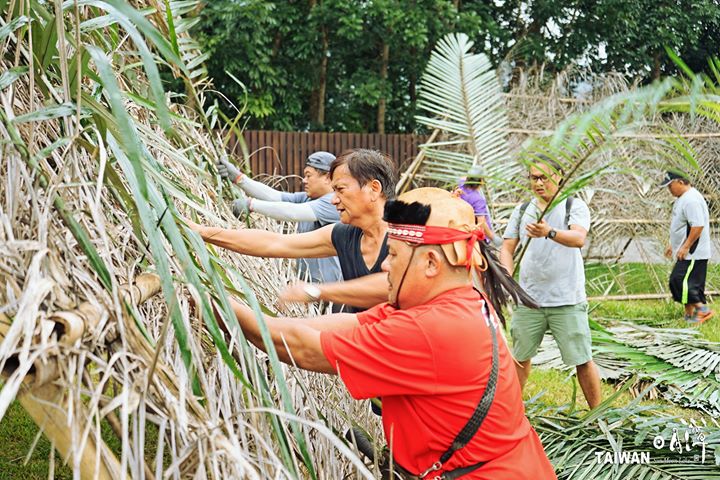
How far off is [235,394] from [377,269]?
134 centimetres

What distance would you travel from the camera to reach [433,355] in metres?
1.80

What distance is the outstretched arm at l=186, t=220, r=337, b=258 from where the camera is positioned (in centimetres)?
255

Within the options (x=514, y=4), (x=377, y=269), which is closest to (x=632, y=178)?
(x=377, y=269)

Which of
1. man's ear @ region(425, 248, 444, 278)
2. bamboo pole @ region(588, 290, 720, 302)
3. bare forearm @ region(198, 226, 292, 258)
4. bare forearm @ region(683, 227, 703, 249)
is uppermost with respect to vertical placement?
man's ear @ region(425, 248, 444, 278)

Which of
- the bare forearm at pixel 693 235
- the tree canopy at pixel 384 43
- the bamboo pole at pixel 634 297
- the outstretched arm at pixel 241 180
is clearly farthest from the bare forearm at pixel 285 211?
the tree canopy at pixel 384 43

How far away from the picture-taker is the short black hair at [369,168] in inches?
119

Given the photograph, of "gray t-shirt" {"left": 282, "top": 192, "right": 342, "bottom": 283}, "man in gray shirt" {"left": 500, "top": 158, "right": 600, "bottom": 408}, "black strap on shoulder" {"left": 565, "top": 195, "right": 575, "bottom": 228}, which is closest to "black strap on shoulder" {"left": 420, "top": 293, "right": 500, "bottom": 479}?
"gray t-shirt" {"left": 282, "top": 192, "right": 342, "bottom": 283}

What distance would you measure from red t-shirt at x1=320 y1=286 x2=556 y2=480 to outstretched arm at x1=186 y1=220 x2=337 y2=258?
74 cm

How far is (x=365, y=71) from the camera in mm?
15781

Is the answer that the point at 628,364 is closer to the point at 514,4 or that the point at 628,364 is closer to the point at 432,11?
the point at 432,11

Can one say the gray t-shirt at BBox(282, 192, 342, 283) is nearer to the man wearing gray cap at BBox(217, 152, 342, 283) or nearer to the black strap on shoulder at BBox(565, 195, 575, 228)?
the man wearing gray cap at BBox(217, 152, 342, 283)

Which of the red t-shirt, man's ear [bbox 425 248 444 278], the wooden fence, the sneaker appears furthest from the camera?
the wooden fence

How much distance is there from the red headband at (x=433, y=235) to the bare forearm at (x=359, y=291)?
2.42ft

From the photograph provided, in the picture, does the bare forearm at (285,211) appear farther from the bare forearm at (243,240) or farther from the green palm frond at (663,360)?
the green palm frond at (663,360)
